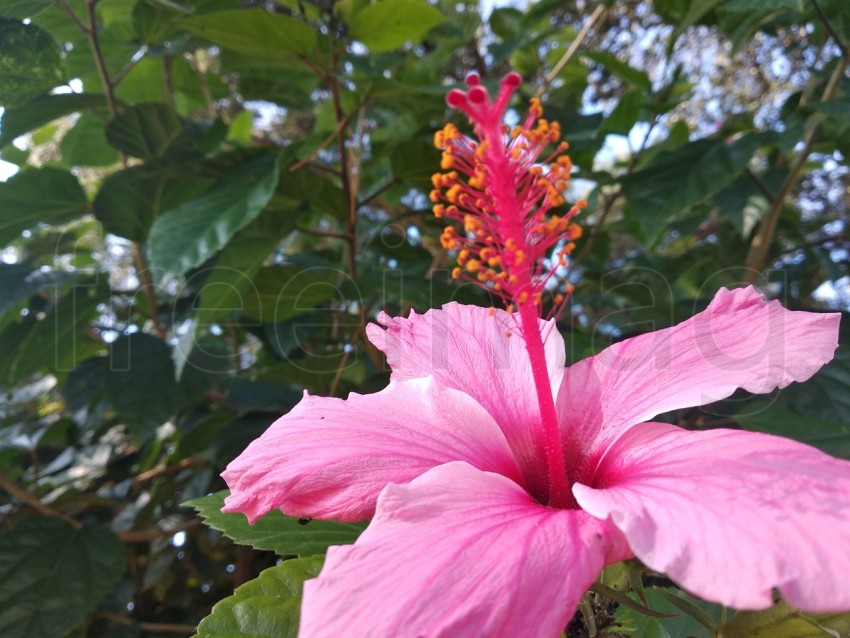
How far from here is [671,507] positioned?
400mm

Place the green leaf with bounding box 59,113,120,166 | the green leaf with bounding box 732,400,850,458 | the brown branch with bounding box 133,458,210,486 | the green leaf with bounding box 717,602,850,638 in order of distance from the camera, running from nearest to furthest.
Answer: the green leaf with bounding box 717,602,850,638, the green leaf with bounding box 732,400,850,458, the brown branch with bounding box 133,458,210,486, the green leaf with bounding box 59,113,120,166

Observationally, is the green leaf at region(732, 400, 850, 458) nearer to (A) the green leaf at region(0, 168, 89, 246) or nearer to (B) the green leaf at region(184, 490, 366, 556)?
(B) the green leaf at region(184, 490, 366, 556)

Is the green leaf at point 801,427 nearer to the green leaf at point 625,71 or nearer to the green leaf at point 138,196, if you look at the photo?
the green leaf at point 625,71

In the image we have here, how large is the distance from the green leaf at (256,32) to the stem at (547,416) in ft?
2.51

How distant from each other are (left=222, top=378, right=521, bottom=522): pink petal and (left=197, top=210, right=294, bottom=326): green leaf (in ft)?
1.88

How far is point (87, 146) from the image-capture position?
1.58 meters

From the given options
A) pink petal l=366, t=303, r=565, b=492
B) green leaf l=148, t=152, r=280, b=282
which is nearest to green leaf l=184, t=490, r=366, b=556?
pink petal l=366, t=303, r=565, b=492

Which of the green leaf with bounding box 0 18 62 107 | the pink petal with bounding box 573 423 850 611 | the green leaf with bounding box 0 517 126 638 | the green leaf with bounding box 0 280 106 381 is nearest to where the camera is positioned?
the pink petal with bounding box 573 423 850 611

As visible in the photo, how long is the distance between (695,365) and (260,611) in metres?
0.42

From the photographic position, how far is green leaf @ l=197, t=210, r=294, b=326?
1.10 m

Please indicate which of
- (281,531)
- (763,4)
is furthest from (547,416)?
(763,4)

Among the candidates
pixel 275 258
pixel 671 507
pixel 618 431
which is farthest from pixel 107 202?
pixel 671 507

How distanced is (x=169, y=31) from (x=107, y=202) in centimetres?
36

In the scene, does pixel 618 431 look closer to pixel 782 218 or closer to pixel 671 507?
pixel 671 507
